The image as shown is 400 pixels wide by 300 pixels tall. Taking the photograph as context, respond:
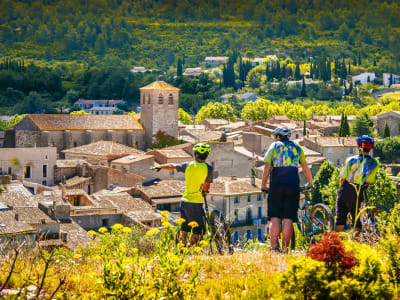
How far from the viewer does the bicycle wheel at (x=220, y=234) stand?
24.2ft

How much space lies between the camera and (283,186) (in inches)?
297

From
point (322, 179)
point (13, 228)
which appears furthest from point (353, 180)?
point (322, 179)

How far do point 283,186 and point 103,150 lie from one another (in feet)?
130

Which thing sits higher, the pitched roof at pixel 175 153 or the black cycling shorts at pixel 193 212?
the black cycling shorts at pixel 193 212

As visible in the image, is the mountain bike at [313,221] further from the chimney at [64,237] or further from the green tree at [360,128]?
the green tree at [360,128]

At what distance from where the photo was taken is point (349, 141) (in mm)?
60250

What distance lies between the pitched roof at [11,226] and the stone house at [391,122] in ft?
231

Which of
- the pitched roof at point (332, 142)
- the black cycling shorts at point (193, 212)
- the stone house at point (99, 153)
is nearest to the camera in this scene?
the black cycling shorts at point (193, 212)

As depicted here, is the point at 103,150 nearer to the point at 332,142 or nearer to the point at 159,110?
the point at 159,110

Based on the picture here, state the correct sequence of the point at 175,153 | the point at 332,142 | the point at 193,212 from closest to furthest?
1. the point at 193,212
2. the point at 175,153
3. the point at 332,142

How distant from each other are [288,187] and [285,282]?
2925mm

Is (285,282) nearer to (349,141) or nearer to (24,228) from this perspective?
(24,228)

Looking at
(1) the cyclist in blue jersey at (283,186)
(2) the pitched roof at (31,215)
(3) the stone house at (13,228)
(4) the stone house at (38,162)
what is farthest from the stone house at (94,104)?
(1) the cyclist in blue jersey at (283,186)

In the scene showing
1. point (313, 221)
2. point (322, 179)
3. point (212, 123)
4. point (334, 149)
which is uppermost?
point (313, 221)
